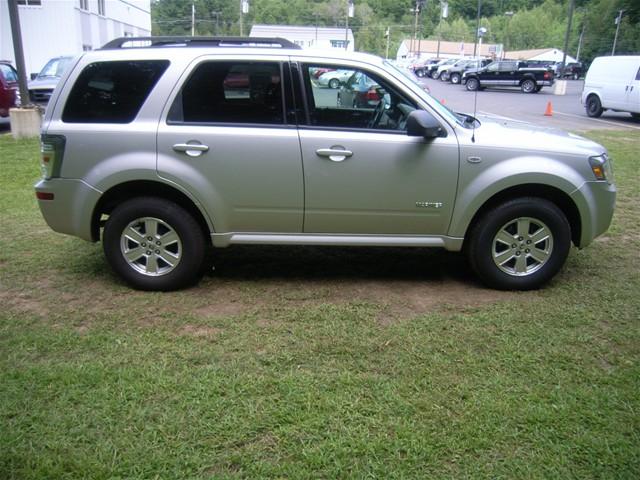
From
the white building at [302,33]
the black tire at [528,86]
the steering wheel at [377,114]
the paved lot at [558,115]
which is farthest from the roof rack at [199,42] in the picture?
the white building at [302,33]

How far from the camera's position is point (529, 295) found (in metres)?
4.60

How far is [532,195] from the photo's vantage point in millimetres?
4613

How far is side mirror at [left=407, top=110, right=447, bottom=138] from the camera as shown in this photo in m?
4.25

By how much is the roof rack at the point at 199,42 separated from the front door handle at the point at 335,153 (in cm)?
90

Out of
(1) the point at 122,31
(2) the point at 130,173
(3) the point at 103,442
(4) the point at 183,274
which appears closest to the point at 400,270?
(4) the point at 183,274

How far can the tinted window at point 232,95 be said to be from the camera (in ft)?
14.4

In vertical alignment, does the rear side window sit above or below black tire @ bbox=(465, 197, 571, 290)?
above

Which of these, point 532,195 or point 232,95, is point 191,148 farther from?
point 532,195

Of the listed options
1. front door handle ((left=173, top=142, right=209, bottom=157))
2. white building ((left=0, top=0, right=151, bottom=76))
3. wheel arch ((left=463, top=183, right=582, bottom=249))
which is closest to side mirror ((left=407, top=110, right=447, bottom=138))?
wheel arch ((left=463, top=183, right=582, bottom=249))

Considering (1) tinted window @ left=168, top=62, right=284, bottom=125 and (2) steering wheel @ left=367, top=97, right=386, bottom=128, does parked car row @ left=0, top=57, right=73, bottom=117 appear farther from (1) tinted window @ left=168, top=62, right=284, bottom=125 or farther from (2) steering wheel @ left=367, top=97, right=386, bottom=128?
(2) steering wheel @ left=367, top=97, right=386, bottom=128

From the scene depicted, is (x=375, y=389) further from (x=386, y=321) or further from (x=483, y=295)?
(x=483, y=295)

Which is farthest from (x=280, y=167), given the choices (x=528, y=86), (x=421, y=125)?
(x=528, y=86)

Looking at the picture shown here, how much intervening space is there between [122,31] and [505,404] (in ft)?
164

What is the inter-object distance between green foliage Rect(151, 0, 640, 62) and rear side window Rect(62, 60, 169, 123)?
7194cm
